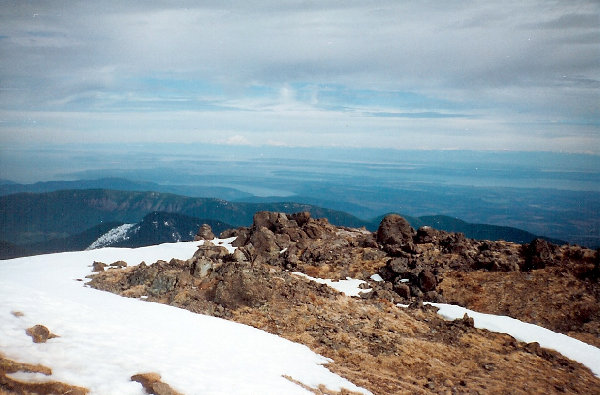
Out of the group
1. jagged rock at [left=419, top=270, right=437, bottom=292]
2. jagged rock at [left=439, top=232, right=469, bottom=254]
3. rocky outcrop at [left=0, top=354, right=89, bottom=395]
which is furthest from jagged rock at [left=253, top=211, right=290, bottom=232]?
rocky outcrop at [left=0, top=354, right=89, bottom=395]

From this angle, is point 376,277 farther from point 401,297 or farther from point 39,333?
point 39,333

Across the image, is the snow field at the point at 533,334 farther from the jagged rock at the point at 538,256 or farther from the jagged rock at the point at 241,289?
the jagged rock at the point at 241,289

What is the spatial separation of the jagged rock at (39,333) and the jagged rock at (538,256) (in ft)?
95.9

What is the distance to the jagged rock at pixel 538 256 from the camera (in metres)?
27.4

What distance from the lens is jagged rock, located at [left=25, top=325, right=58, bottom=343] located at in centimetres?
944

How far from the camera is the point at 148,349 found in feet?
35.3

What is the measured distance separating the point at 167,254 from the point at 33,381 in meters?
26.5

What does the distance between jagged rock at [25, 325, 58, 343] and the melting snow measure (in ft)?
0.51

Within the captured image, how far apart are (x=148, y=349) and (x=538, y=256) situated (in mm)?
27595

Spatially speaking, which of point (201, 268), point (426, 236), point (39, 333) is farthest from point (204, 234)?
point (39, 333)

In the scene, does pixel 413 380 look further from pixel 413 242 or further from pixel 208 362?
pixel 413 242

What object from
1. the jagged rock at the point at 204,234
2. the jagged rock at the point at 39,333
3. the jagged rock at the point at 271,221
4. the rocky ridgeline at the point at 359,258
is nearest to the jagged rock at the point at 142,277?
the rocky ridgeline at the point at 359,258

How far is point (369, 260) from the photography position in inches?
1203

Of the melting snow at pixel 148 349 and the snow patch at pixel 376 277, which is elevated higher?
the melting snow at pixel 148 349
